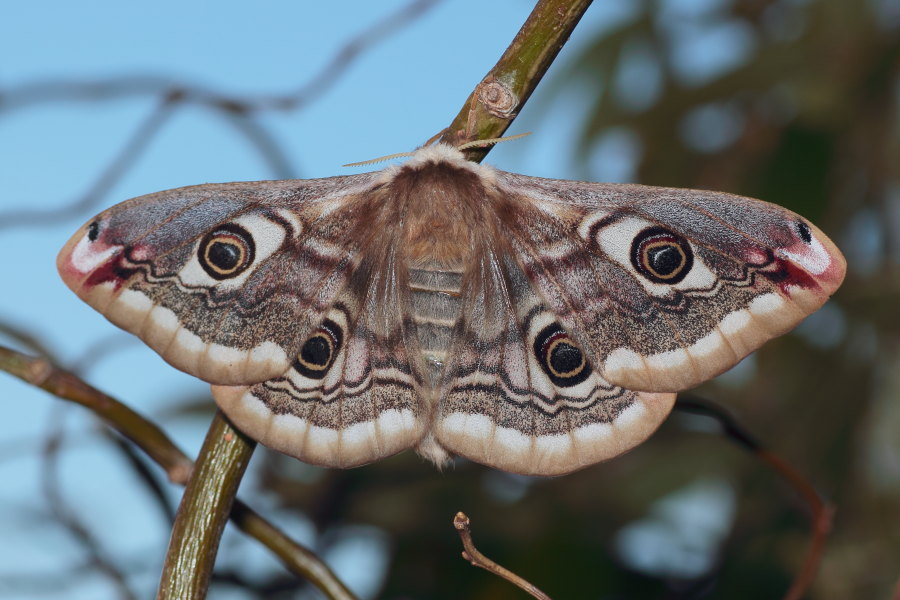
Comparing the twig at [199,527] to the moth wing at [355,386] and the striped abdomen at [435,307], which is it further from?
the striped abdomen at [435,307]

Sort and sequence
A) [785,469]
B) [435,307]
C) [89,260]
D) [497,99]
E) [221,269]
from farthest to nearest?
[785,469], [435,307], [221,269], [89,260], [497,99]

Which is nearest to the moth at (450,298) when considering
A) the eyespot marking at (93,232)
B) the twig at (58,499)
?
the eyespot marking at (93,232)

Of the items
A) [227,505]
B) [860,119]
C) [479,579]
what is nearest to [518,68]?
[227,505]

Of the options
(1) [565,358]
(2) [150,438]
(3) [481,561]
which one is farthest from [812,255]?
(2) [150,438]

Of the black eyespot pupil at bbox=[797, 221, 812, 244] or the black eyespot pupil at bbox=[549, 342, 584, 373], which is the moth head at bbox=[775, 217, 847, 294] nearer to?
the black eyespot pupil at bbox=[797, 221, 812, 244]

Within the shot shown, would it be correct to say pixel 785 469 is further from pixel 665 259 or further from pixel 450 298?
pixel 450 298

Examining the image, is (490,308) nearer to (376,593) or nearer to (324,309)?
(324,309)
